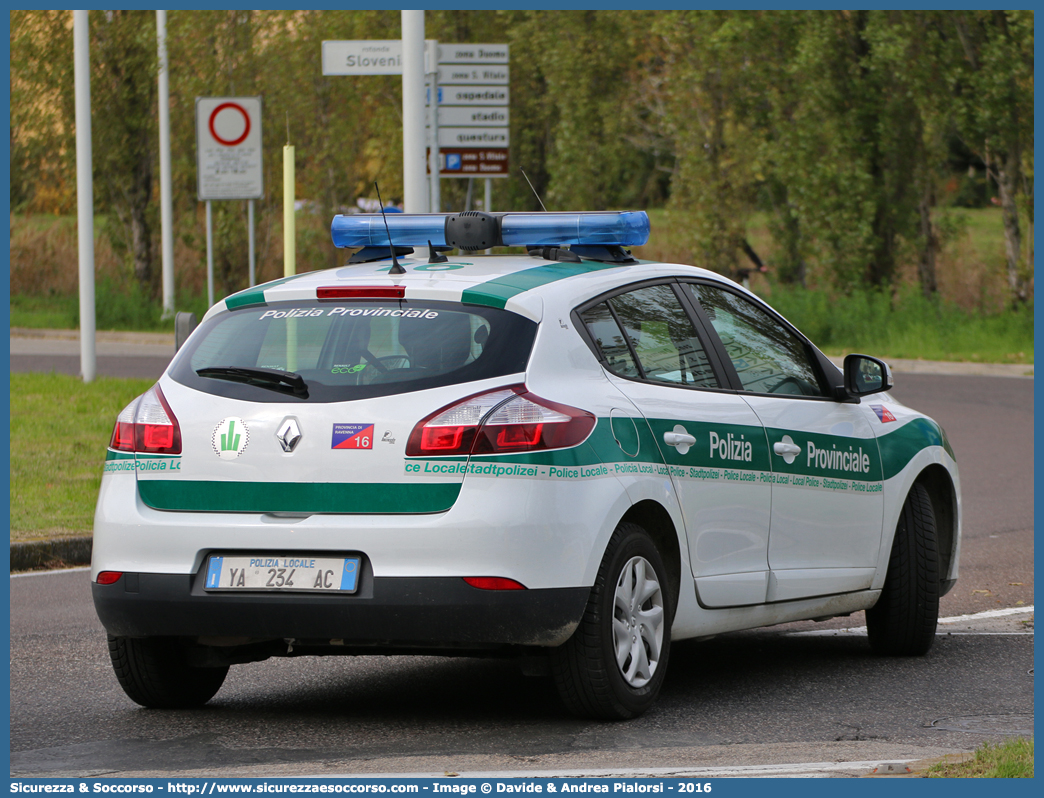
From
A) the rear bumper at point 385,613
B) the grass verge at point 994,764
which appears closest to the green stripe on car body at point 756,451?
the rear bumper at point 385,613

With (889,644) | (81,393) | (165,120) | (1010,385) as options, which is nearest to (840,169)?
(1010,385)

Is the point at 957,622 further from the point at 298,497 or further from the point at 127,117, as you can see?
the point at 127,117

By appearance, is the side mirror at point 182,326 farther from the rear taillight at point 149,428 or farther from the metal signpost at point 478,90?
the metal signpost at point 478,90

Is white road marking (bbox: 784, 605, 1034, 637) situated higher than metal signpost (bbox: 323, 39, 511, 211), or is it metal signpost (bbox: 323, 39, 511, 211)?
metal signpost (bbox: 323, 39, 511, 211)

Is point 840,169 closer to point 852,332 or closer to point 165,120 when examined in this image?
point 852,332

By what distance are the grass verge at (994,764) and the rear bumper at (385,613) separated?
1.29m

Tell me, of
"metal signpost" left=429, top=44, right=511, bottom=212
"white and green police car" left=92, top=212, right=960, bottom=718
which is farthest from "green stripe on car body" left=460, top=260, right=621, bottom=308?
"metal signpost" left=429, top=44, right=511, bottom=212

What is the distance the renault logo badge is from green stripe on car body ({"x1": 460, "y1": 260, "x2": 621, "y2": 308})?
2.44 ft

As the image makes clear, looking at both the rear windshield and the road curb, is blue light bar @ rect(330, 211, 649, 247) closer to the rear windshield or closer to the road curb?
the rear windshield

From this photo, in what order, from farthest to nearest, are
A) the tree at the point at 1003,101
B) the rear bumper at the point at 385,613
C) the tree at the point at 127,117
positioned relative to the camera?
the tree at the point at 127,117 < the tree at the point at 1003,101 < the rear bumper at the point at 385,613

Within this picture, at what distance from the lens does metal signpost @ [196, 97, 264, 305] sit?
Result: 72.3 ft

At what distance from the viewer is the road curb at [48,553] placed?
32.8ft

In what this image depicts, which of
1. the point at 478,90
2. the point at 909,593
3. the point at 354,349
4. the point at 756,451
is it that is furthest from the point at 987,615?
the point at 478,90

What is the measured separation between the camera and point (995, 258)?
3086 cm
